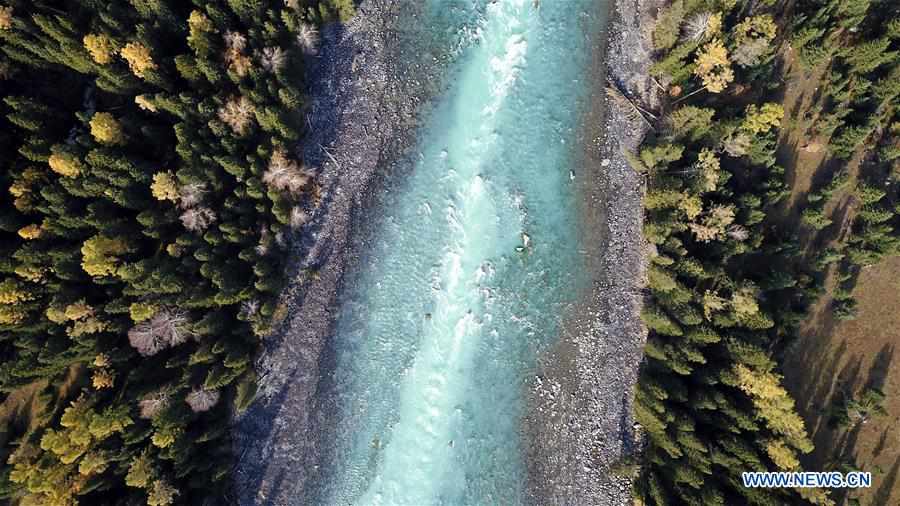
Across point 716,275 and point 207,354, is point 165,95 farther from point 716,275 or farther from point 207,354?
point 716,275

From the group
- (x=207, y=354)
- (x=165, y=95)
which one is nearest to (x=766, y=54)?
(x=165, y=95)

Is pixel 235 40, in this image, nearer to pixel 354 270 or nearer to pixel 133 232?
pixel 133 232

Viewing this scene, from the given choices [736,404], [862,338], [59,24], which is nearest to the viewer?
[59,24]

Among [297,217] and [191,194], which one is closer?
[191,194]

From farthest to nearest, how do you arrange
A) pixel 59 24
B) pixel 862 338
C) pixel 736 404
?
pixel 862 338
pixel 736 404
pixel 59 24

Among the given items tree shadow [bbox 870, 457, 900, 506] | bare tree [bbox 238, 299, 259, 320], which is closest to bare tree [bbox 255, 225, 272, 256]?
bare tree [bbox 238, 299, 259, 320]

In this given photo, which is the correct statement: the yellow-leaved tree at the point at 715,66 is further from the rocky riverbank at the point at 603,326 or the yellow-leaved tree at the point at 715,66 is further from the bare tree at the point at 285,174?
the bare tree at the point at 285,174

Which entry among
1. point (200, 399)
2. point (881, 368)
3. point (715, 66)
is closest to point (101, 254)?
point (200, 399)
